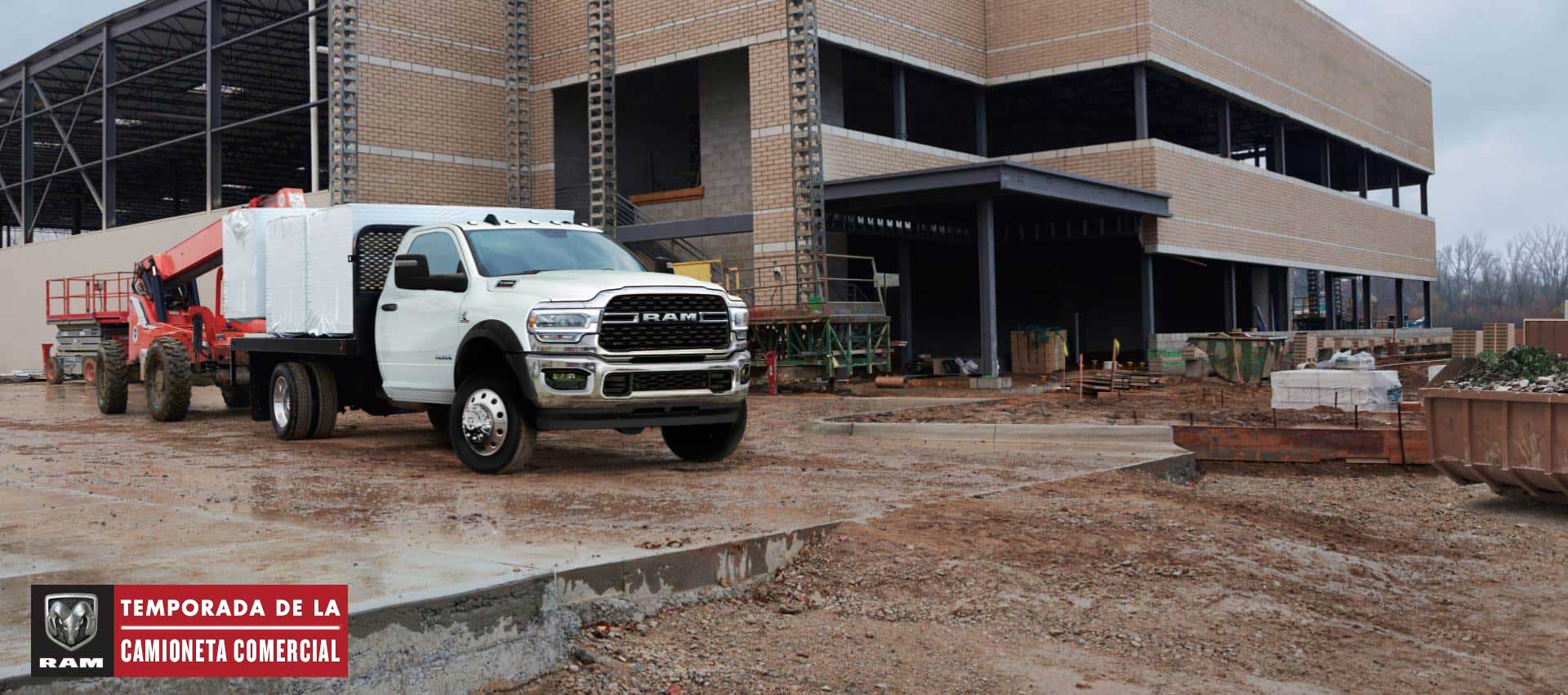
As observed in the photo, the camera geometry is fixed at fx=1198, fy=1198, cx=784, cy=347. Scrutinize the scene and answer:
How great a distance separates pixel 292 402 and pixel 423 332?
3400 mm

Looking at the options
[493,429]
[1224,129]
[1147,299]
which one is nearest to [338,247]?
[493,429]

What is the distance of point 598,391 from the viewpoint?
10.3 meters

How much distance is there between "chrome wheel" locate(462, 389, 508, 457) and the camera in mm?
10719

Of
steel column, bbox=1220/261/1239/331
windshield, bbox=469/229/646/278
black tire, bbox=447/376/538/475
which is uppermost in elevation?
steel column, bbox=1220/261/1239/331

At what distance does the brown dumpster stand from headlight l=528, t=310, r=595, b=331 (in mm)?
7709

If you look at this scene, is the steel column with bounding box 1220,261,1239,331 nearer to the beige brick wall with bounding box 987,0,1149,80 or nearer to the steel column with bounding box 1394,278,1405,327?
the beige brick wall with bounding box 987,0,1149,80

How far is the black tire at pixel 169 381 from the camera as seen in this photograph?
17.7 meters

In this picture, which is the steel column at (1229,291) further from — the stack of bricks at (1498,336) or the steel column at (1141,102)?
the steel column at (1141,102)

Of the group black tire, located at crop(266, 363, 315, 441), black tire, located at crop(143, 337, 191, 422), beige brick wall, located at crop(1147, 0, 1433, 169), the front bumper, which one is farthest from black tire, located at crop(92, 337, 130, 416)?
beige brick wall, located at crop(1147, 0, 1433, 169)

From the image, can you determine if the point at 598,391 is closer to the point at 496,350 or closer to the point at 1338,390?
the point at 496,350

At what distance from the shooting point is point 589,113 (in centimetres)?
3478

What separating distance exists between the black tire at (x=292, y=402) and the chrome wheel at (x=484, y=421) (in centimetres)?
415

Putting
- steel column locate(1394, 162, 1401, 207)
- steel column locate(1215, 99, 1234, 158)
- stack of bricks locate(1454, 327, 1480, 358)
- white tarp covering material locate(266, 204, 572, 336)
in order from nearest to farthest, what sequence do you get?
white tarp covering material locate(266, 204, 572, 336)
steel column locate(1215, 99, 1234, 158)
stack of bricks locate(1454, 327, 1480, 358)
steel column locate(1394, 162, 1401, 207)

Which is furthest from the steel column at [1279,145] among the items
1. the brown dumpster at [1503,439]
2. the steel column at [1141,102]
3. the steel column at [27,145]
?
the steel column at [27,145]
